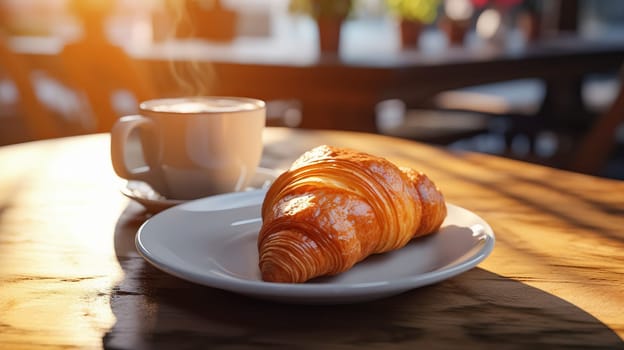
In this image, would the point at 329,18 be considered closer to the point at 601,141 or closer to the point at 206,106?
the point at 601,141

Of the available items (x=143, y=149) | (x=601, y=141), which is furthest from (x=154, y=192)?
(x=601, y=141)

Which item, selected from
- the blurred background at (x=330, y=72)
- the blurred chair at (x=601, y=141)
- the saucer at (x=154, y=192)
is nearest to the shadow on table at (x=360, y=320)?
the saucer at (x=154, y=192)

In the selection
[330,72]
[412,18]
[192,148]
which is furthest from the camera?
[412,18]

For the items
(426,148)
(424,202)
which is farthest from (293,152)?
(424,202)

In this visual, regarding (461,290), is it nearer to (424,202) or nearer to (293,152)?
(424,202)

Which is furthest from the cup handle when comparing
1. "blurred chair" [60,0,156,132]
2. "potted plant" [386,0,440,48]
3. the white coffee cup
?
"potted plant" [386,0,440,48]
